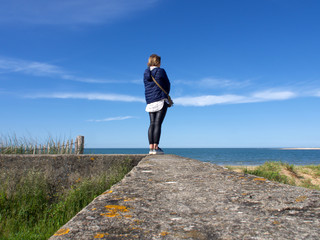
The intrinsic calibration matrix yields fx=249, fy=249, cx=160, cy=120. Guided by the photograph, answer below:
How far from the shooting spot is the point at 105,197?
1.81 m

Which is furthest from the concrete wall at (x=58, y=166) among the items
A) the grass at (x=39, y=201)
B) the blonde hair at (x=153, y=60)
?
the blonde hair at (x=153, y=60)

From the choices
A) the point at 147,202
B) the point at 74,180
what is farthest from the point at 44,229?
the point at 147,202

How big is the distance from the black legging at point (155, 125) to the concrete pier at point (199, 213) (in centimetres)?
338

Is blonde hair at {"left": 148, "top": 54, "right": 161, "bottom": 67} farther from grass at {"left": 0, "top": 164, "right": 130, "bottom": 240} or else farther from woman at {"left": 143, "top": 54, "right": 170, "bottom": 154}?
grass at {"left": 0, "top": 164, "right": 130, "bottom": 240}

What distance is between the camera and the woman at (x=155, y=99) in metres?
5.72

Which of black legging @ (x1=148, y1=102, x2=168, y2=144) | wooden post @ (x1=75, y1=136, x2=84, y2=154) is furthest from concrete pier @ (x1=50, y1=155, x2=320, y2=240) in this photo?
wooden post @ (x1=75, y1=136, x2=84, y2=154)

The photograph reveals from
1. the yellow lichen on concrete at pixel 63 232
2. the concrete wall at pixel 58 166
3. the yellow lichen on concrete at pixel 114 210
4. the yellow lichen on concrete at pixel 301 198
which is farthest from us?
the concrete wall at pixel 58 166

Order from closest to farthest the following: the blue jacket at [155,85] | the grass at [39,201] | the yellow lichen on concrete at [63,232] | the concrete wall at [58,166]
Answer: the yellow lichen on concrete at [63,232] < the grass at [39,201] < the concrete wall at [58,166] < the blue jacket at [155,85]

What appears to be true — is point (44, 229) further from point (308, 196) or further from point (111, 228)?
point (308, 196)

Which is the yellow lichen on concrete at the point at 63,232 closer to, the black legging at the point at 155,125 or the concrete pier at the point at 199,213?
the concrete pier at the point at 199,213

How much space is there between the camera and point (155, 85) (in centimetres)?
581

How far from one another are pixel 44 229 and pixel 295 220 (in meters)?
3.52

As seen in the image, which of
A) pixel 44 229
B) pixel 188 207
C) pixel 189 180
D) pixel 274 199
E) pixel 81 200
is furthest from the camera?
pixel 81 200

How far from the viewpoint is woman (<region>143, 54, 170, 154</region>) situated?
18.8ft
